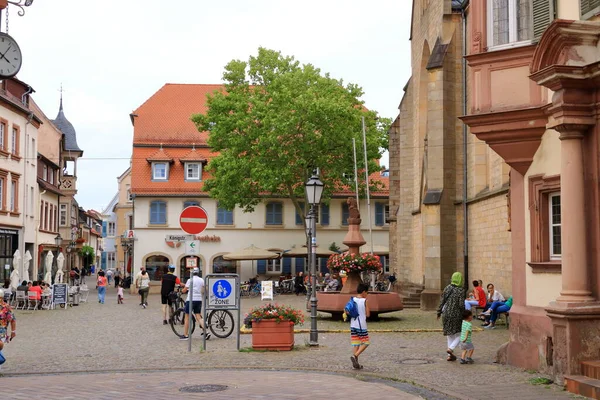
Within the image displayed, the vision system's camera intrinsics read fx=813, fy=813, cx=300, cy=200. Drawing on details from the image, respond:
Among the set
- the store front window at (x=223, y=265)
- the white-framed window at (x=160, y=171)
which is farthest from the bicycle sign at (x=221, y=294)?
the white-framed window at (x=160, y=171)

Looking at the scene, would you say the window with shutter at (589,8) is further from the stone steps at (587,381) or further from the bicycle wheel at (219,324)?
the bicycle wheel at (219,324)

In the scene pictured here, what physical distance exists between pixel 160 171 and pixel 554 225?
146 ft

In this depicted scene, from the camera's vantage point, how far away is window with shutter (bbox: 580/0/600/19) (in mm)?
11148

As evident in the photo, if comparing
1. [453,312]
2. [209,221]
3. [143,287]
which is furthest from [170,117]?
[453,312]

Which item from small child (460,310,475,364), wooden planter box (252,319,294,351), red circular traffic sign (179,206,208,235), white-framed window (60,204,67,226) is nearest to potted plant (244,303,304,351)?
wooden planter box (252,319,294,351)

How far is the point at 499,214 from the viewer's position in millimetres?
24891

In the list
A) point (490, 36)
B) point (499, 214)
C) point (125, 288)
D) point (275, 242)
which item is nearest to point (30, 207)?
point (125, 288)

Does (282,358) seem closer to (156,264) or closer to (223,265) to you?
(223,265)

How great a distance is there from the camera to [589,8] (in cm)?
1137

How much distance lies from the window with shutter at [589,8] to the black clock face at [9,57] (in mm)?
8141

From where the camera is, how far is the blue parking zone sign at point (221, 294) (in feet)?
51.3

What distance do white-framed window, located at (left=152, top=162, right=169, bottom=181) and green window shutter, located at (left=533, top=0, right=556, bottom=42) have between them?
4380cm

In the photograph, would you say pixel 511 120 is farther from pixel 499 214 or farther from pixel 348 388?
pixel 499 214

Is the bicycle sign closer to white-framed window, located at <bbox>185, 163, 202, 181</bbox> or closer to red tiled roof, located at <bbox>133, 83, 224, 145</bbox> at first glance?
white-framed window, located at <bbox>185, 163, 202, 181</bbox>
